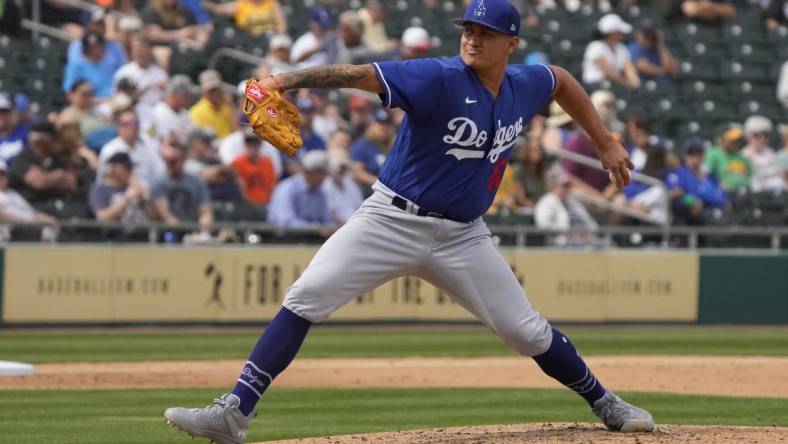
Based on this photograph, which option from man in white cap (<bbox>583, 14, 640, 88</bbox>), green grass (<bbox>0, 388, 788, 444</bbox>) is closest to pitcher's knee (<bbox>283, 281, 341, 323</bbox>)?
green grass (<bbox>0, 388, 788, 444</bbox>)

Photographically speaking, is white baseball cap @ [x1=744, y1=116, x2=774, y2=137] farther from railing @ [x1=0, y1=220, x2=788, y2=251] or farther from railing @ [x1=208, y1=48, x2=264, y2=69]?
railing @ [x1=208, y1=48, x2=264, y2=69]

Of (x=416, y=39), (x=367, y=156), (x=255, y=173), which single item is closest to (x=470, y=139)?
(x=255, y=173)

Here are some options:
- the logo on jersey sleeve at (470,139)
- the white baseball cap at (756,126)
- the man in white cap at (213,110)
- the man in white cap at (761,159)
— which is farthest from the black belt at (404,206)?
the white baseball cap at (756,126)

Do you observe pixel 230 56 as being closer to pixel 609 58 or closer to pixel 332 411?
pixel 609 58

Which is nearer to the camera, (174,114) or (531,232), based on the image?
(174,114)

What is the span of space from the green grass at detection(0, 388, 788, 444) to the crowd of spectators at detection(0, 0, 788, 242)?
442 centimetres

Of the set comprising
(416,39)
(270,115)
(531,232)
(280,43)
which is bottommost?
(531,232)

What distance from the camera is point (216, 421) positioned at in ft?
18.3

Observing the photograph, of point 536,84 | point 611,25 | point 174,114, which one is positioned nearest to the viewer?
point 536,84

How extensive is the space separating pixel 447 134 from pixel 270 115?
780 millimetres

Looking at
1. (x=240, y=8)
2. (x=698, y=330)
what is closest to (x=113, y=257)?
(x=240, y=8)

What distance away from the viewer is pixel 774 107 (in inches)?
734

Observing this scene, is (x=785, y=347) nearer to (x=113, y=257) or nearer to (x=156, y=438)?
(x=113, y=257)

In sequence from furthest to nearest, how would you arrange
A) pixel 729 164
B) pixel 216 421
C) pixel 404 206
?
pixel 729 164 → pixel 404 206 → pixel 216 421
